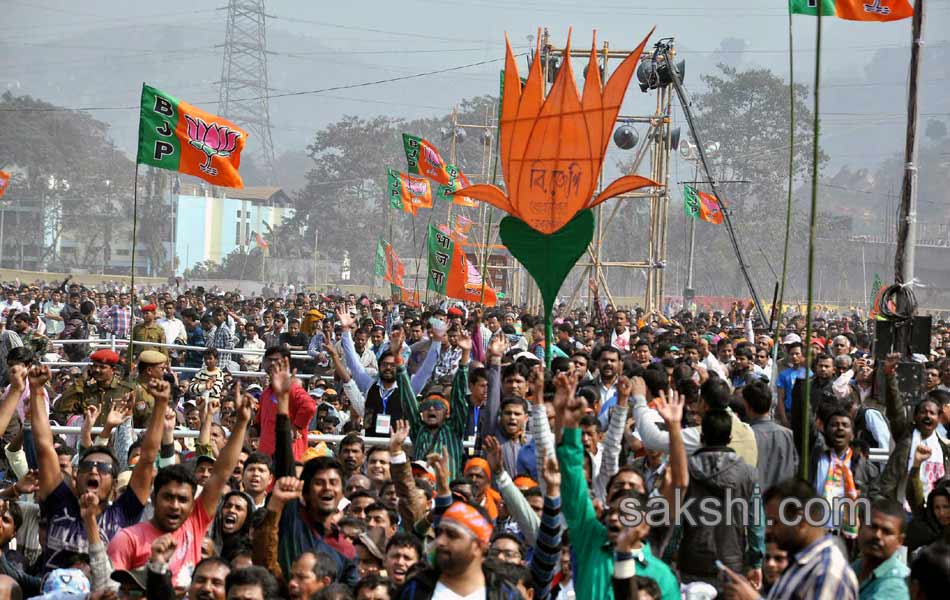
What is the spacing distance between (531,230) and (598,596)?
3.96 meters

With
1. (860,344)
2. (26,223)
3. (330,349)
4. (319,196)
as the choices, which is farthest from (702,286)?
(330,349)

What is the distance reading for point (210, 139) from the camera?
13.2 m

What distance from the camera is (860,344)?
2017 centimetres

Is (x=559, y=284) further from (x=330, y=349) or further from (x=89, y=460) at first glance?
(x=89, y=460)

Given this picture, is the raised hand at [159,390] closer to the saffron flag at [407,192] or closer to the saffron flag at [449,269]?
the saffron flag at [449,269]

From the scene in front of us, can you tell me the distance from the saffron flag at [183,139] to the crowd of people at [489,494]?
138 inches

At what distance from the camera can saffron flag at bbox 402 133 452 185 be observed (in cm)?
2467

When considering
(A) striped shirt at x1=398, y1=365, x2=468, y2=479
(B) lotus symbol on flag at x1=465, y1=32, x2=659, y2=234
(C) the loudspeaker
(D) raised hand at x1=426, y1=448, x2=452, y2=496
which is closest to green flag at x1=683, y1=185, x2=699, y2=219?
(C) the loudspeaker

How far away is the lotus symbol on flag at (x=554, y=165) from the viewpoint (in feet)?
28.6

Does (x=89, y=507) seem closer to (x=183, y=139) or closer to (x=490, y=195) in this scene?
(x=490, y=195)

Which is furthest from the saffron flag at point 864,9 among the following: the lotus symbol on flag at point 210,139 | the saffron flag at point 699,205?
the saffron flag at point 699,205

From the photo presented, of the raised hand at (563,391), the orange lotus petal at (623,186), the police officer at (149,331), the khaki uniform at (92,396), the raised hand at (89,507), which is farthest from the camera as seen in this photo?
the police officer at (149,331)

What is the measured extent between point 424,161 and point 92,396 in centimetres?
1573

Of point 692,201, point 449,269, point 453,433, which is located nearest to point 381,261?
point 449,269
